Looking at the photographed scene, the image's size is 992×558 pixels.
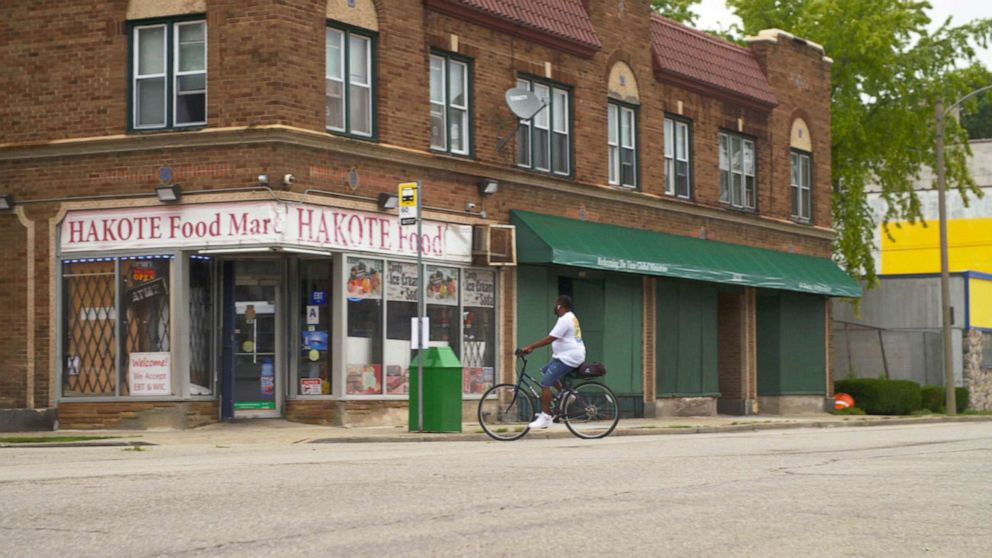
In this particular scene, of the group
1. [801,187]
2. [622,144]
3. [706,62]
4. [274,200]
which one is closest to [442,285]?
[274,200]

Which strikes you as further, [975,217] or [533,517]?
[975,217]

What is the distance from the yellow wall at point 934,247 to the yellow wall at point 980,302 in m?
14.7

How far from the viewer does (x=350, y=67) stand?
78.7ft

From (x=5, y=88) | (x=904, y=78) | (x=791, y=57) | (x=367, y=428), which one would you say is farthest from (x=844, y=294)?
(x=5, y=88)

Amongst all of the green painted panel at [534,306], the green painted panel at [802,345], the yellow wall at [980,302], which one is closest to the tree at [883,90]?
the yellow wall at [980,302]

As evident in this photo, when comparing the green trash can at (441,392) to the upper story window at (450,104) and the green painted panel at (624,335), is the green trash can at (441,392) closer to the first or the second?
the upper story window at (450,104)

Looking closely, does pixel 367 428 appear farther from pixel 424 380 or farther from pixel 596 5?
pixel 596 5

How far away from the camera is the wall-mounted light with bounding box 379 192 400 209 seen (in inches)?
944

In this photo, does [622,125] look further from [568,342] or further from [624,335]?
[568,342]

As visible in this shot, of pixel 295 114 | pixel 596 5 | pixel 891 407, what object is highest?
pixel 596 5

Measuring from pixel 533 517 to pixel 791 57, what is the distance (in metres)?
29.3

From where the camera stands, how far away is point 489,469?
13242mm

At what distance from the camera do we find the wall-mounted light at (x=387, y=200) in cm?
2398

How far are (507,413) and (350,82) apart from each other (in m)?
7.00
